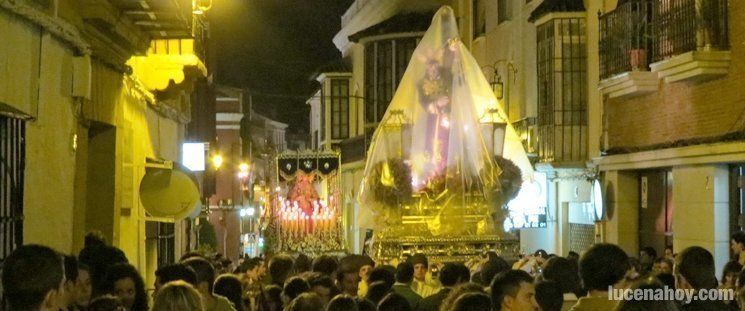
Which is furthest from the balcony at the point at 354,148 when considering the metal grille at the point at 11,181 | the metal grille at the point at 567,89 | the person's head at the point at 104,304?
the person's head at the point at 104,304

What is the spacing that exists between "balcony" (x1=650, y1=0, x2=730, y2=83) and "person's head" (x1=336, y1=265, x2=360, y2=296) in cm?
793

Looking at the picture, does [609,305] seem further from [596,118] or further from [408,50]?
[408,50]

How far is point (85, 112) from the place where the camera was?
1357cm

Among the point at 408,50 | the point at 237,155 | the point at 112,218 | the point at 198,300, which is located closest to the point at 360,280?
the point at 112,218

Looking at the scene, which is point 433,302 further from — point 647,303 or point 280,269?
point 647,303

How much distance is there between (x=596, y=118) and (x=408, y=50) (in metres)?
16.4

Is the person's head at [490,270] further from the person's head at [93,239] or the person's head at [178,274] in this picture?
the person's head at [93,239]

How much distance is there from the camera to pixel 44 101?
11.7 meters

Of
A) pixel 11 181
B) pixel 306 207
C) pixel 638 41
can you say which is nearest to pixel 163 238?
pixel 306 207

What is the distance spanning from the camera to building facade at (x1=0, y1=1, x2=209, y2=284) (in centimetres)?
1045

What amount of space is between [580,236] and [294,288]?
17308 millimetres

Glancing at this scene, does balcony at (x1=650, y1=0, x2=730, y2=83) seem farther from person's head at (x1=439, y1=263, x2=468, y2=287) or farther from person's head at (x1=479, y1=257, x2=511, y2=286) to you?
person's head at (x1=439, y1=263, x2=468, y2=287)

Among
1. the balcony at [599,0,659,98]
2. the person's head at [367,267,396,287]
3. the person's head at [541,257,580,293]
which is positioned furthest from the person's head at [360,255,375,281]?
the balcony at [599,0,659,98]

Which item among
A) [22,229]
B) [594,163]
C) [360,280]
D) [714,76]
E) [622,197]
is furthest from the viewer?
[594,163]
